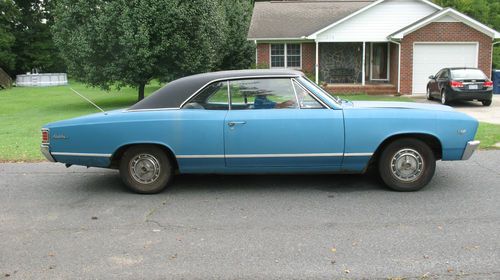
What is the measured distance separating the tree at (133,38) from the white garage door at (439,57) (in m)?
9.85

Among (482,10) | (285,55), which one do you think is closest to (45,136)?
(285,55)

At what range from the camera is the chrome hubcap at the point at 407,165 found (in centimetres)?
637

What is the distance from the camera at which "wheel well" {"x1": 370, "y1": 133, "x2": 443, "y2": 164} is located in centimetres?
633

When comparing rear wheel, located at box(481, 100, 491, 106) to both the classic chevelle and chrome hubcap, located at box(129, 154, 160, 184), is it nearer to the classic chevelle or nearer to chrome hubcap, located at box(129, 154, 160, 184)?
the classic chevelle

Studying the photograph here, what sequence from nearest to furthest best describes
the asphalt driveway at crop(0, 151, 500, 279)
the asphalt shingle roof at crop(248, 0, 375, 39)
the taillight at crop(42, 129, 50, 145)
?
the asphalt driveway at crop(0, 151, 500, 279)
the taillight at crop(42, 129, 50, 145)
the asphalt shingle roof at crop(248, 0, 375, 39)

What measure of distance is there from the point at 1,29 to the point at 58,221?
52.2 metres

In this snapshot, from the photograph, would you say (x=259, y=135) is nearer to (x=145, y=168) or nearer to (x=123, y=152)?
(x=145, y=168)

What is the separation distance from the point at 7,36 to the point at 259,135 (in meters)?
51.7

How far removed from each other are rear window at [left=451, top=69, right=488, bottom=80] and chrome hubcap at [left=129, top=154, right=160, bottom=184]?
1582cm

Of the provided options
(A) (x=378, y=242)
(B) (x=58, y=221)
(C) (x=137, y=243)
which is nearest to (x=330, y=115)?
(A) (x=378, y=242)

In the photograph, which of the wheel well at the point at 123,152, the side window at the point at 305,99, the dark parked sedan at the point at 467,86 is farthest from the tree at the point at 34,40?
the side window at the point at 305,99

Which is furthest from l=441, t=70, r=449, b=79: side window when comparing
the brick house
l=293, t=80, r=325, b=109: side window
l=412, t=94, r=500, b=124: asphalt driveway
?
l=293, t=80, r=325, b=109: side window

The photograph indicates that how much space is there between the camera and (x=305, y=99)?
20.9ft

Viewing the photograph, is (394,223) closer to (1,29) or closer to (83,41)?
(83,41)
